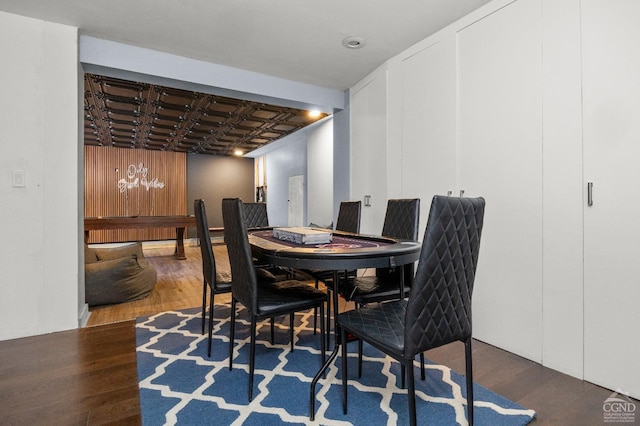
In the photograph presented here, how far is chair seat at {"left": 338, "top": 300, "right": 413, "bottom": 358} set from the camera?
4.17 ft

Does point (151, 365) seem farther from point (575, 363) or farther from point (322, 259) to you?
point (575, 363)

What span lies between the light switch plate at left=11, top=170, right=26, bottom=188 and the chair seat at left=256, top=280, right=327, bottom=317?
2.12 m

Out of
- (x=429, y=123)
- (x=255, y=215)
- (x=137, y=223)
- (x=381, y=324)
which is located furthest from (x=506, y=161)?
(x=137, y=223)

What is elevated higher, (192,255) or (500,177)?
(500,177)

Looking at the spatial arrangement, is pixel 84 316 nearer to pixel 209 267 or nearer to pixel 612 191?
pixel 209 267

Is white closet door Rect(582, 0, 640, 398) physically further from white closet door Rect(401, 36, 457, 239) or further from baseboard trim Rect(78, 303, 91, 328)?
baseboard trim Rect(78, 303, 91, 328)

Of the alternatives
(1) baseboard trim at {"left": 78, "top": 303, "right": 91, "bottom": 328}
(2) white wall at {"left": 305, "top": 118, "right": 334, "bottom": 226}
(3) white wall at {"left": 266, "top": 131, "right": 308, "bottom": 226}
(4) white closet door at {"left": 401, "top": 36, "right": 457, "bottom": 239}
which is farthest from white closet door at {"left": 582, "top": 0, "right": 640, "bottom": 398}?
(3) white wall at {"left": 266, "top": 131, "right": 308, "bottom": 226}

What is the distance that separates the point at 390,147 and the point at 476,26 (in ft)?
4.13

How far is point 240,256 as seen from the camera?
1.78 m

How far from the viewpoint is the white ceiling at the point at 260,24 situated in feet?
7.99

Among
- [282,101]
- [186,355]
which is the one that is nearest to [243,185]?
[282,101]

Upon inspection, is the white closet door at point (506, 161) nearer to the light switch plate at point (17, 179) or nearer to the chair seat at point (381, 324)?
the chair seat at point (381, 324)

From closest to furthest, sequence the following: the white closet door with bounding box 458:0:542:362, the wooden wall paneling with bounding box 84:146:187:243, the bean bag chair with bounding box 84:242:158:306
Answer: the white closet door with bounding box 458:0:542:362, the bean bag chair with bounding box 84:242:158:306, the wooden wall paneling with bounding box 84:146:187:243

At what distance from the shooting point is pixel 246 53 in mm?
3225
